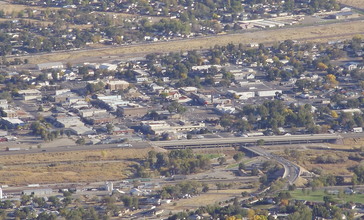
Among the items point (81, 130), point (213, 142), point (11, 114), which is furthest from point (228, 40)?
point (213, 142)

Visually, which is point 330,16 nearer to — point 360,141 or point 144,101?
point 144,101

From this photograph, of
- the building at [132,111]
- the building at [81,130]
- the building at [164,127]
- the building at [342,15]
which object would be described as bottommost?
the building at [342,15]

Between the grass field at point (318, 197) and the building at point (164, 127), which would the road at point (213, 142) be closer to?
the building at point (164, 127)

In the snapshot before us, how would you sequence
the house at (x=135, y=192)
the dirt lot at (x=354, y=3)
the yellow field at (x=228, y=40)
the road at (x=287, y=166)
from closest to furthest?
the house at (x=135, y=192), the road at (x=287, y=166), the yellow field at (x=228, y=40), the dirt lot at (x=354, y=3)

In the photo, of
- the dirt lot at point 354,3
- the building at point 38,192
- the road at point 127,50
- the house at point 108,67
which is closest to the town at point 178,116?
the building at point 38,192

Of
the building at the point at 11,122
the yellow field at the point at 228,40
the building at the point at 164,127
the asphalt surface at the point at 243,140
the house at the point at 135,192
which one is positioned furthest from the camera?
the yellow field at the point at 228,40

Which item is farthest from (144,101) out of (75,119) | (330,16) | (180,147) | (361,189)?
(330,16)

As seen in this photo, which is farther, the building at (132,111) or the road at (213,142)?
the building at (132,111)
